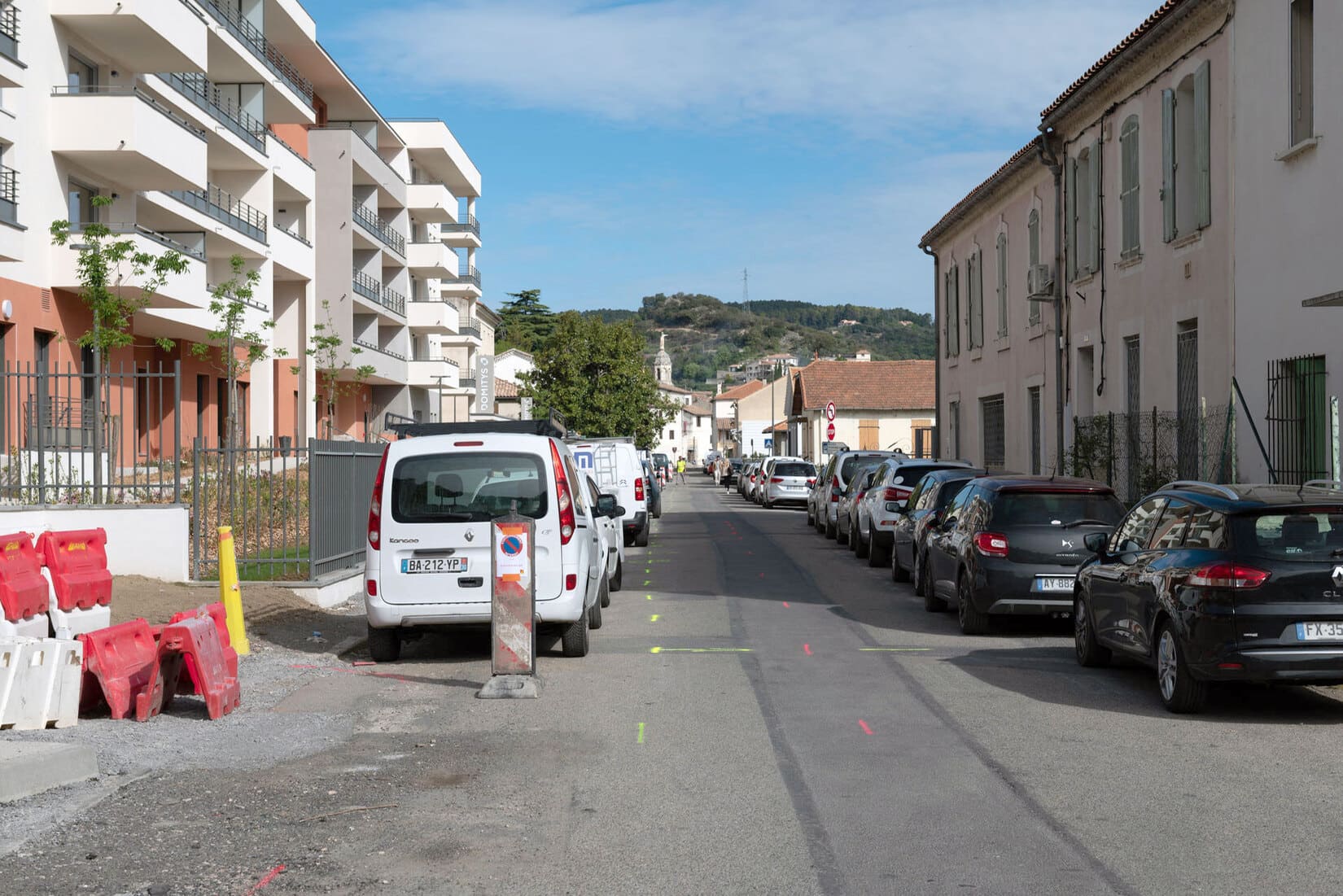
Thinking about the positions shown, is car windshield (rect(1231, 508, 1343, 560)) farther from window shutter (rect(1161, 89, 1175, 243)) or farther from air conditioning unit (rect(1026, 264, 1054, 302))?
air conditioning unit (rect(1026, 264, 1054, 302))

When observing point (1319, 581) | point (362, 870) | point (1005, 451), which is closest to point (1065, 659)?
point (1319, 581)

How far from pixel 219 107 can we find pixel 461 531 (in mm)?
28677

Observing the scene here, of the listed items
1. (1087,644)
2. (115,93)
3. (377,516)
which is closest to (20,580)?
(377,516)

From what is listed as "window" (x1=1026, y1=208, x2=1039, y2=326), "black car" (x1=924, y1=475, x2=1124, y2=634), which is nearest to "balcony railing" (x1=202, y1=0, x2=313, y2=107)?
"window" (x1=1026, y1=208, x2=1039, y2=326)

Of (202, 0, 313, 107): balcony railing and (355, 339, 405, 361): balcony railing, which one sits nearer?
(202, 0, 313, 107): balcony railing

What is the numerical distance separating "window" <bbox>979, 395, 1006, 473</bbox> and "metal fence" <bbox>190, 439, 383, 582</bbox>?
62.9 ft

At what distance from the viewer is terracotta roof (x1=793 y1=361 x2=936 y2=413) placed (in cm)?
7325

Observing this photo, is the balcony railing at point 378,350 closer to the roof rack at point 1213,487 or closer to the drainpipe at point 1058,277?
the drainpipe at point 1058,277

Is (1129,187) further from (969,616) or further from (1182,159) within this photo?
(969,616)

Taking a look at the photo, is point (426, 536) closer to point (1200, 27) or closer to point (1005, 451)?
point (1200, 27)

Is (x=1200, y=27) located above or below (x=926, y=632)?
above

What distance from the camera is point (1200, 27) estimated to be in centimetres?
1991

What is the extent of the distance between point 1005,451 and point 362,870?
27.6 m

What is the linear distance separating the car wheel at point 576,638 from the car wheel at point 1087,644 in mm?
4075
